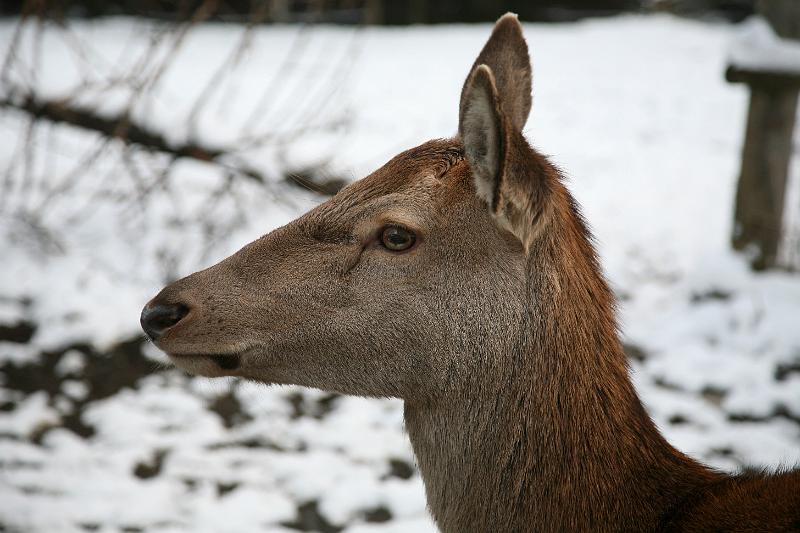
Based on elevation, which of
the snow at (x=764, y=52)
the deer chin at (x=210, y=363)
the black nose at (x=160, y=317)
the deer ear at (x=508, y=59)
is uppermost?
the snow at (x=764, y=52)

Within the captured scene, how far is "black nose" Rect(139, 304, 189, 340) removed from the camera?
2.55m

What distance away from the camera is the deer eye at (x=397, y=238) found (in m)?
2.52

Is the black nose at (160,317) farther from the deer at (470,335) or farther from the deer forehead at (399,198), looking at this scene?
the deer forehead at (399,198)

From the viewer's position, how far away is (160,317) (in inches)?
101

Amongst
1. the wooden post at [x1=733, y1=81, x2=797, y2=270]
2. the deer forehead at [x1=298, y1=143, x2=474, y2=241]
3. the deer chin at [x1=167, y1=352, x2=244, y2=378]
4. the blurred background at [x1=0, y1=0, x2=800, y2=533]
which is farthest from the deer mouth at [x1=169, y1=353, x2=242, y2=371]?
the wooden post at [x1=733, y1=81, x2=797, y2=270]

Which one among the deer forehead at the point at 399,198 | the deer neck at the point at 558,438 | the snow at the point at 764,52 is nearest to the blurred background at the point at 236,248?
the snow at the point at 764,52

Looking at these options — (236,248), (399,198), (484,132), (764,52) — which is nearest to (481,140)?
(484,132)

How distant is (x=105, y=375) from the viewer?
5207mm

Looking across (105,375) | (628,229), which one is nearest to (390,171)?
(105,375)

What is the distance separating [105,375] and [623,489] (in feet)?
12.1

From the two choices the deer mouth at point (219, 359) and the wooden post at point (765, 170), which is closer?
the deer mouth at point (219, 359)

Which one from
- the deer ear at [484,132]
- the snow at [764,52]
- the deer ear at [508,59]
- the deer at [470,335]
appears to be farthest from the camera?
the snow at [764,52]

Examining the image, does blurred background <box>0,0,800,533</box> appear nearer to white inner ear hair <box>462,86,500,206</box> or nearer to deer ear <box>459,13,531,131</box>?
deer ear <box>459,13,531,131</box>

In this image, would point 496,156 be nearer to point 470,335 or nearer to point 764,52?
point 470,335
